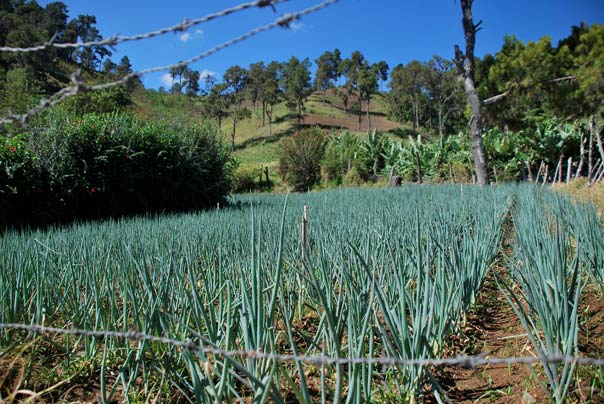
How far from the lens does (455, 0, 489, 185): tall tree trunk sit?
9.63m

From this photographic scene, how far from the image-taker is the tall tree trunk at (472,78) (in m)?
9.63

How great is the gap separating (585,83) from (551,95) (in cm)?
105

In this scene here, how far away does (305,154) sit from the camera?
58.6 feet

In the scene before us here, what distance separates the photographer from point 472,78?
9.89 meters

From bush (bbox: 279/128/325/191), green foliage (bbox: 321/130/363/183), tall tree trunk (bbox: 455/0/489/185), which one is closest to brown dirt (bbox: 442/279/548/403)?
tall tree trunk (bbox: 455/0/489/185)

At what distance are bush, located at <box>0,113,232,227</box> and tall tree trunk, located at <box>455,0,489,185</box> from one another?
19.6 ft

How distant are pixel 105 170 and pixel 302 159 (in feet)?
39.2

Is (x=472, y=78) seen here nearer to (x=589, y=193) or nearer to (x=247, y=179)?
(x=589, y=193)

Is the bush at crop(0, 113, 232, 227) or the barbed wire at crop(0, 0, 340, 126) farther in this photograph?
the bush at crop(0, 113, 232, 227)

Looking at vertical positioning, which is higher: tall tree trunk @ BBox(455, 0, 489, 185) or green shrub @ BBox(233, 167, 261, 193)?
tall tree trunk @ BBox(455, 0, 489, 185)

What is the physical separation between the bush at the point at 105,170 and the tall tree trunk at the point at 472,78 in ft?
19.6

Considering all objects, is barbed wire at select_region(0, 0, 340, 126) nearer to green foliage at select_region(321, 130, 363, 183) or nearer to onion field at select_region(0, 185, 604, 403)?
onion field at select_region(0, 185, 604, 403)

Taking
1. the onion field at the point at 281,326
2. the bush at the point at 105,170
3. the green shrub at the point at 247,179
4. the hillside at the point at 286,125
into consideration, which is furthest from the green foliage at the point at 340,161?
the onion field at the point at 281,326

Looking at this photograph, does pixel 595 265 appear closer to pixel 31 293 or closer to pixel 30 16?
pixel 31 293
